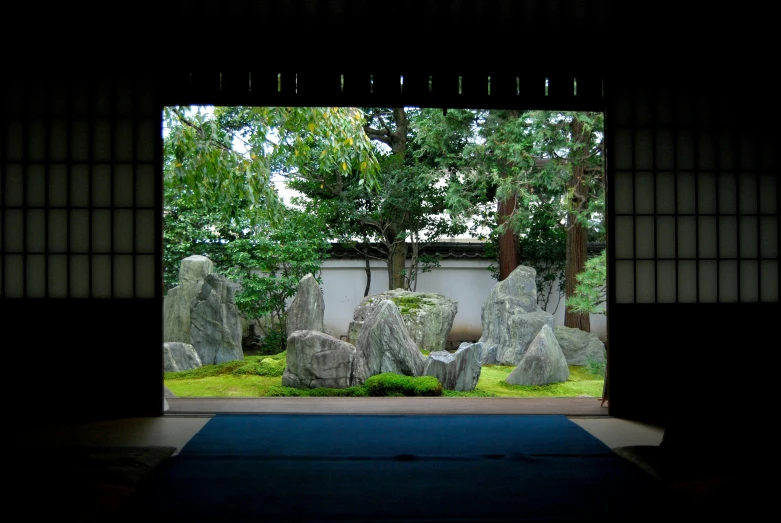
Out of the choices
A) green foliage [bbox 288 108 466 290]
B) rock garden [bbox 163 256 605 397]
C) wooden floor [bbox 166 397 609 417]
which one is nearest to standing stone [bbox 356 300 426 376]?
rock garden [bbox 163 256 605 397]

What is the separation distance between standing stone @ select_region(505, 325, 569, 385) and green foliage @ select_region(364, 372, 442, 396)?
1.57 metres

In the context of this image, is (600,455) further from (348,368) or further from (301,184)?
(301,184)

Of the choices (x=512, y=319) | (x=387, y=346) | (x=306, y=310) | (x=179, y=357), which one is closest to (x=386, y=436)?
(x=387, y=346)

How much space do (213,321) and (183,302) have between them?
566mm

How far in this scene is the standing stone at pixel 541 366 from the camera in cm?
769

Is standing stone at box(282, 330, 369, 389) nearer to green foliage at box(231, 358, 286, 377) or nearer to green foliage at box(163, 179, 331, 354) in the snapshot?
green foliage at box(231, 358, 286, 377)

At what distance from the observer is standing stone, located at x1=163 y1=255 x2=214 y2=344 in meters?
8.73

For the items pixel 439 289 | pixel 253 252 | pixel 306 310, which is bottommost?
pixel 306 310
